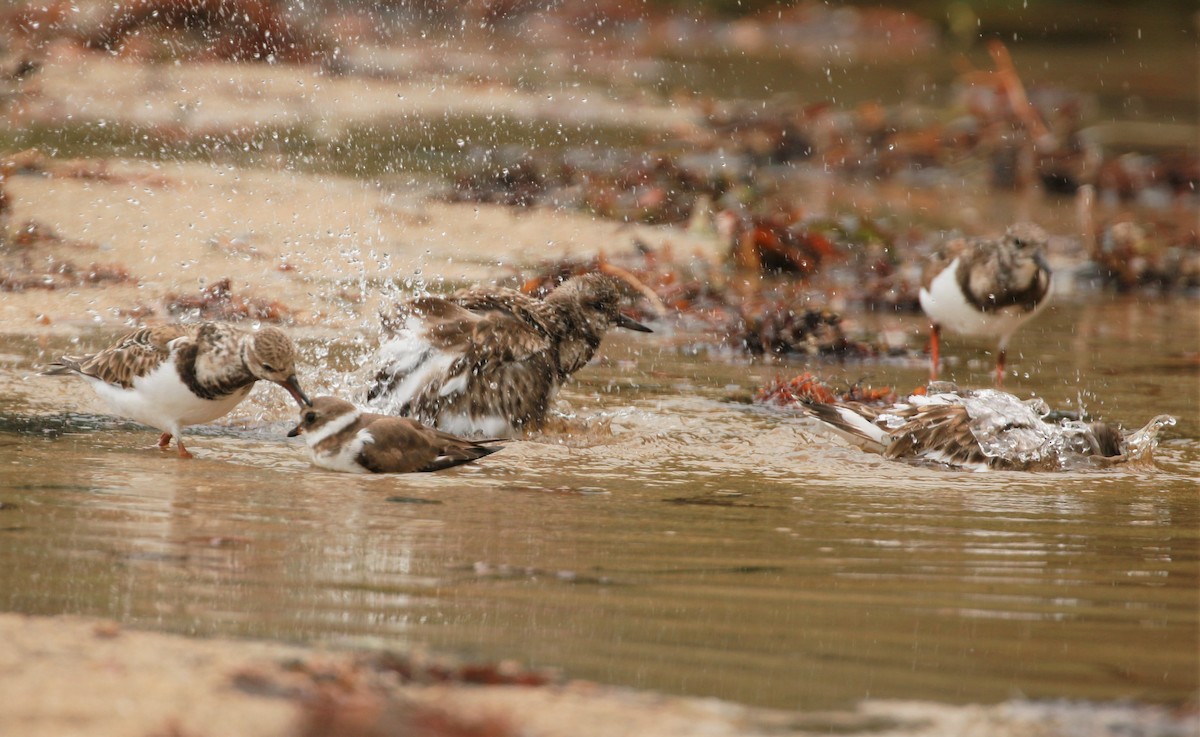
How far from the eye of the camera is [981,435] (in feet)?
19.1

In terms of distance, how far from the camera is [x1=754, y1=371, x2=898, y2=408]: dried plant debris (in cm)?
671

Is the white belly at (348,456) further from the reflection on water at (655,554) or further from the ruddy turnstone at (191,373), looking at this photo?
the ruddy turnstone at (191,373)

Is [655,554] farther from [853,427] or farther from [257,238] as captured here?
[257,238]

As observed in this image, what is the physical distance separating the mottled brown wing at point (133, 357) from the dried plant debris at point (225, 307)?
1955 millimetres

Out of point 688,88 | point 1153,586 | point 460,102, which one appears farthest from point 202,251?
point 688,88

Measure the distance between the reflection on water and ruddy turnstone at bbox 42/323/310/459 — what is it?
0.49 feet

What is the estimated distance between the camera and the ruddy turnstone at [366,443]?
5277 millimetres

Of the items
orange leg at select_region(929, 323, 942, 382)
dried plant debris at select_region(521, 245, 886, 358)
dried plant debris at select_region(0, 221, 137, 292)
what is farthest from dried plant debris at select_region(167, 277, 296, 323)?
orange leg at select_region(929, 323, 942, 382)

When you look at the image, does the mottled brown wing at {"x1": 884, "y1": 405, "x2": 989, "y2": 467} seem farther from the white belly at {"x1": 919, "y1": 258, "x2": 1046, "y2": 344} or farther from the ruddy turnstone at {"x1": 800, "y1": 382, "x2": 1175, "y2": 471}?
the white belly at {"x1": 919, "y1": 258, "x2": 1046, "y2": 344}

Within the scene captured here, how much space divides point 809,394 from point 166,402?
2.72m

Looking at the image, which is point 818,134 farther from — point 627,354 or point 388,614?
point 388,614

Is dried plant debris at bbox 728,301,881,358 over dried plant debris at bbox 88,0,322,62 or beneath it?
beneath

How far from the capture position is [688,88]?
17.8 meters

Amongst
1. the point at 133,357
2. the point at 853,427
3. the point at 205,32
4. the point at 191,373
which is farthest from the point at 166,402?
the point at 205,32
